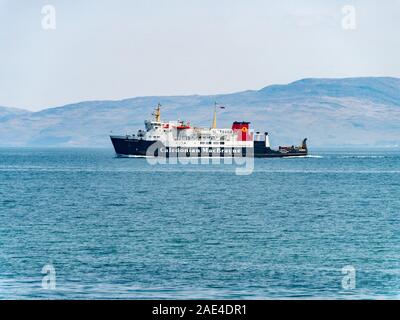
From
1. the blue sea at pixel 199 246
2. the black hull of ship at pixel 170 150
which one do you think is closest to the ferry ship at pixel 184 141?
the black hull of ship at pixel 170 150

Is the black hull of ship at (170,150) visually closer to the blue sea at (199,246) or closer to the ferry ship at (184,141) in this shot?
the ferry ship at (184,141)

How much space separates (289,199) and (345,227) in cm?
2190

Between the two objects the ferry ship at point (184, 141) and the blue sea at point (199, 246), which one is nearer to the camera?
the blue sea at point (199, 246)

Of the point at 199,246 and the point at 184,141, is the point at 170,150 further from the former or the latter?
the point at 199,246

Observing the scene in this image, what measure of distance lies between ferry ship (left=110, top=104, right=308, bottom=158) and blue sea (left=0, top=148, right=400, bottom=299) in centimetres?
8242

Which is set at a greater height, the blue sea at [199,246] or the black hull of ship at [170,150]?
the black hull of ship at [170,150]

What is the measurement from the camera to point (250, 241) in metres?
40.2

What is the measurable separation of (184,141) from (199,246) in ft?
397

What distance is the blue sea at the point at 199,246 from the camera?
27.7 m

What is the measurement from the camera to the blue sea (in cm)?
2769

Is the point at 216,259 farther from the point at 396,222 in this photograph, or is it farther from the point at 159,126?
the point at 159,126

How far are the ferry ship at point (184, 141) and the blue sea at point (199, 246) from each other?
3245 inches

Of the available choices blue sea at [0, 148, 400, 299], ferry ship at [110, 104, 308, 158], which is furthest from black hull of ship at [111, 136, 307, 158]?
blue sea at [0, 148, 400, 299]
